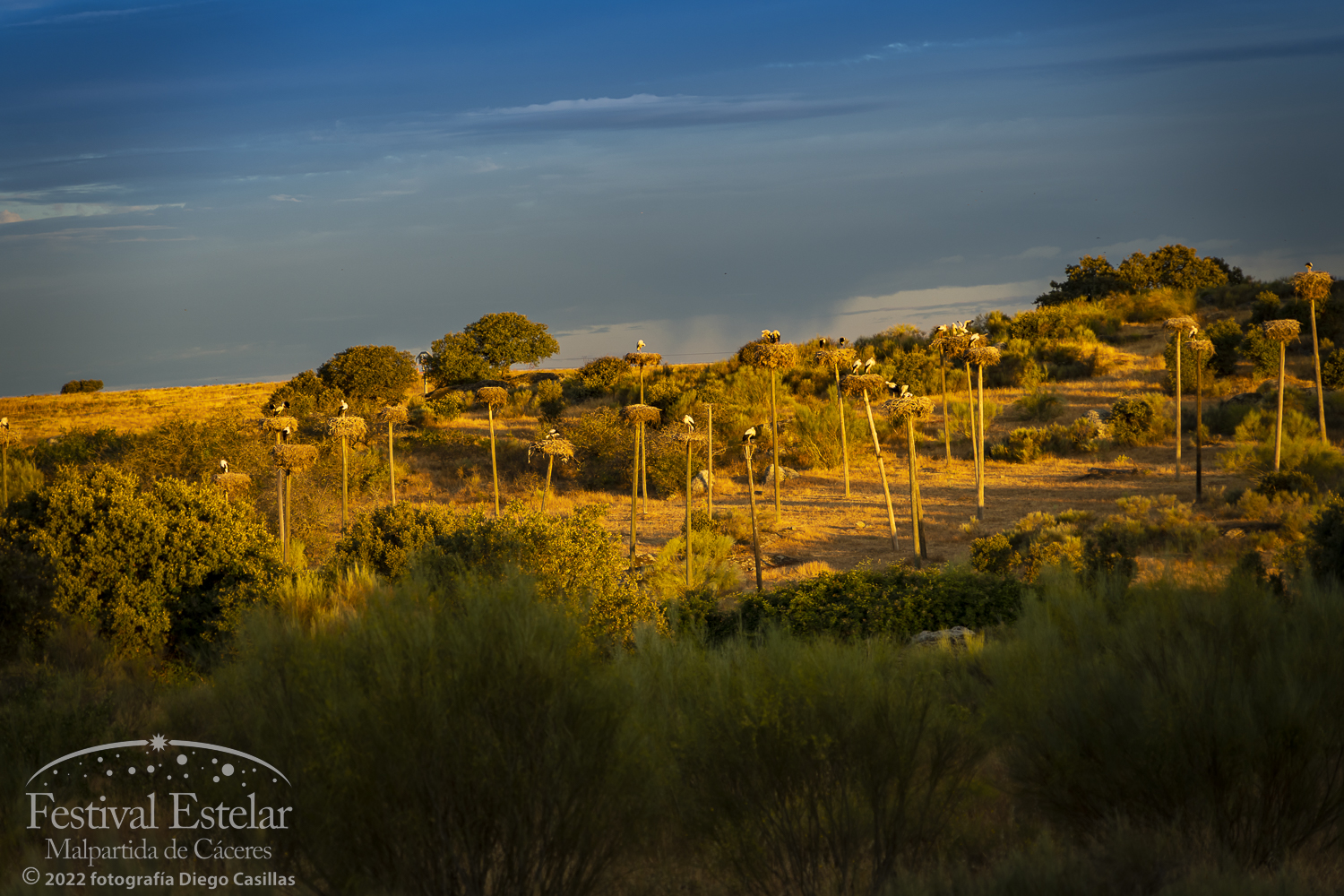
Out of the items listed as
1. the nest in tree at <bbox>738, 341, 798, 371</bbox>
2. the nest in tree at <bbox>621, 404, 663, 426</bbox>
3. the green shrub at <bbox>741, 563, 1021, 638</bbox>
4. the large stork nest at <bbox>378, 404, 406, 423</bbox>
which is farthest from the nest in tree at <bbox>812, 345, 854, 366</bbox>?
the large stork nest at <bbox>378, 404, 406, 423</bbox>

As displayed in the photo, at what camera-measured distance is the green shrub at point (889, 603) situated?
12930mm

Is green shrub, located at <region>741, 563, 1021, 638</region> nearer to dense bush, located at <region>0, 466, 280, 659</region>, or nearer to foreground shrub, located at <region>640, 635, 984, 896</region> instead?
foreground shrub, located at <region>640, 635, 984, 896</region>

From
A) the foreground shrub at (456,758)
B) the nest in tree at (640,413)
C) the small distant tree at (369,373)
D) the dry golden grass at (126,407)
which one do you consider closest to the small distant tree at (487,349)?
the small distant tree at (369,373)

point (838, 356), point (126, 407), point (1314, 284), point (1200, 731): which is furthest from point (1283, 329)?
point (126, 407)

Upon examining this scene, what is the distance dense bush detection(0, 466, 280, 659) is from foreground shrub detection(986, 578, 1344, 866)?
9230mm

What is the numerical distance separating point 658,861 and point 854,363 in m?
16.7

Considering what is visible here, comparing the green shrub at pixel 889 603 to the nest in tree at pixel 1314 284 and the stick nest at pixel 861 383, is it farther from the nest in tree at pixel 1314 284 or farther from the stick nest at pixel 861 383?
the nest in tree at pixel 1314 284

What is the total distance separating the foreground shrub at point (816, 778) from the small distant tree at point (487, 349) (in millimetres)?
41442

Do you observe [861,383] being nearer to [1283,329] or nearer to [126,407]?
[1283,329]

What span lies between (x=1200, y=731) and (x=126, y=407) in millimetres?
55319

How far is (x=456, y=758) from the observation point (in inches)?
170

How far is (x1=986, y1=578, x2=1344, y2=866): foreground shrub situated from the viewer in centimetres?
508

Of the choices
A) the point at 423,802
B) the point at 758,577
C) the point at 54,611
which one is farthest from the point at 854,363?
the point at 423,802

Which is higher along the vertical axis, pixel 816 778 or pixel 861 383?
pixel 861 383
